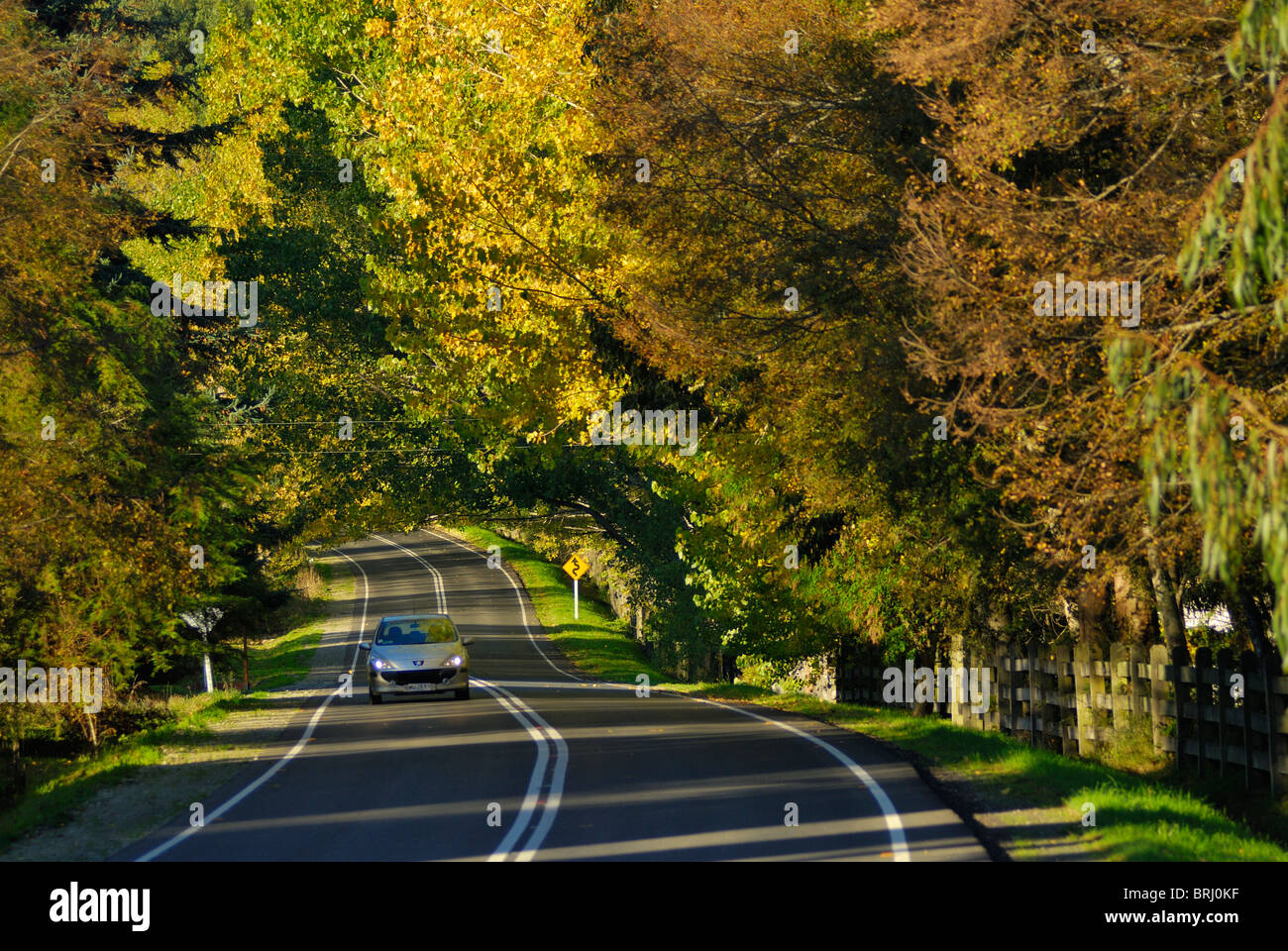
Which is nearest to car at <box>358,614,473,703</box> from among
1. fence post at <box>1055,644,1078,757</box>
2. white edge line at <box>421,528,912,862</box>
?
white edge line at <box>421,528,912,862</box>

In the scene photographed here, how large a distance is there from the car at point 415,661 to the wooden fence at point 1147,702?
910cm

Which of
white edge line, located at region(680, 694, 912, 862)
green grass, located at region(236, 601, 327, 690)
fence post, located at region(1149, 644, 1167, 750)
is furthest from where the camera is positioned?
green grass, located at region(236, 601, 327, 690)

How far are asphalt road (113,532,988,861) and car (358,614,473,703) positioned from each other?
444mm

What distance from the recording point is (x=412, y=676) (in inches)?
1088

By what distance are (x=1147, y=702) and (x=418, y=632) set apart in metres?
14.7

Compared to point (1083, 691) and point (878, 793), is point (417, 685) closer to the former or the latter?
point (1083, 691)

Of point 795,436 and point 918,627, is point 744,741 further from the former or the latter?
point 918,627

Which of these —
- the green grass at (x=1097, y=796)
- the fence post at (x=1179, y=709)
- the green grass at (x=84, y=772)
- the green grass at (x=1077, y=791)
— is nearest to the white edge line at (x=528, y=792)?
the green grass at (x=1077, y=791)

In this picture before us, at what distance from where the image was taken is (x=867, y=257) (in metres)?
19.1

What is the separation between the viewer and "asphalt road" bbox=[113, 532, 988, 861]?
1135 centimetres

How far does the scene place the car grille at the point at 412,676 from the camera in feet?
90.4

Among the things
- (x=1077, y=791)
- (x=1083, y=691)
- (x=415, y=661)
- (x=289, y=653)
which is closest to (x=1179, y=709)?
(x=1083, y=691)

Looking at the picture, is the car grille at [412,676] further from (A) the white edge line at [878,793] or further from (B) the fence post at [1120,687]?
(B) the fence post at [1120,687]

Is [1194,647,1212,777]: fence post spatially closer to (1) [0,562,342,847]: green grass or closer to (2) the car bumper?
(1) [0,562,342,847]: green grass
